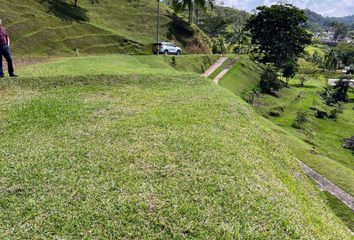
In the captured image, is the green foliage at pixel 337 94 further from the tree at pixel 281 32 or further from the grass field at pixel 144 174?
the grass field at pixel 144 174

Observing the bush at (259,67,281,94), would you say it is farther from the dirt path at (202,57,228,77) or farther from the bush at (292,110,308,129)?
the bush at (292,110,308,129)

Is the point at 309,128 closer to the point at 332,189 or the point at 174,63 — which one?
the point at 174,63

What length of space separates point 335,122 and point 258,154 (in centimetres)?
3783

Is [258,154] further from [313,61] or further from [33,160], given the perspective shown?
[313,61]

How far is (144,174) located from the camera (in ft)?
28.4

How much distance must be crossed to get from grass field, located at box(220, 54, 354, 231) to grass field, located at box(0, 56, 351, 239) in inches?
186

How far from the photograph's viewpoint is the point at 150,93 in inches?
672

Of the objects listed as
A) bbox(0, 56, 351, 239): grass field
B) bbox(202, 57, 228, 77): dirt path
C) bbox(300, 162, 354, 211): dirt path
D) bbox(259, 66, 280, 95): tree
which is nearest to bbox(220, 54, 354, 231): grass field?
bbox(300, 162, 354, 211): dirt path

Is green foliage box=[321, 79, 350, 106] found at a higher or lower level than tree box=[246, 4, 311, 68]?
lower

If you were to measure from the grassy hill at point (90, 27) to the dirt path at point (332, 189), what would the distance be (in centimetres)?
3113

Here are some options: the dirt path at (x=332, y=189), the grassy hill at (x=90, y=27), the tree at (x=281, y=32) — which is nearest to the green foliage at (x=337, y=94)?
the tree at (x=281, y=32)

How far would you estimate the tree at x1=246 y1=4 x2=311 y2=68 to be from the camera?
71562 mm

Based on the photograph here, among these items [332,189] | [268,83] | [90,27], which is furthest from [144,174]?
[268,83]

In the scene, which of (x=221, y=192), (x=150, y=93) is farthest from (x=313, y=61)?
(x=221, y=192)
